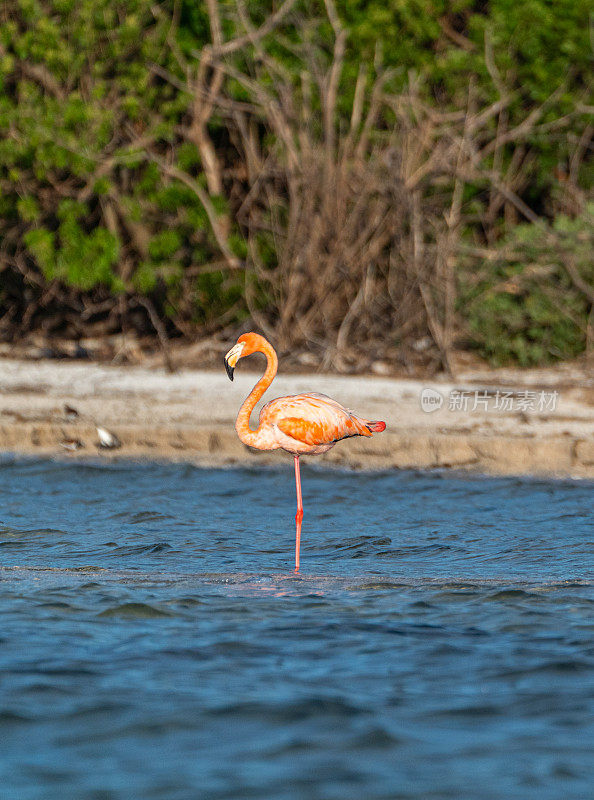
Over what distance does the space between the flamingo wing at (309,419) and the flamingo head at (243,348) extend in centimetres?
36

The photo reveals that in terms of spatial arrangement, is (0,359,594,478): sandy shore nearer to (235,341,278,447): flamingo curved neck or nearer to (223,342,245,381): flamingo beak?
(235,341,278,447): flamingo curved neck

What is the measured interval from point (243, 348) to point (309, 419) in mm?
595

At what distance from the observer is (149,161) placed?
508 inches

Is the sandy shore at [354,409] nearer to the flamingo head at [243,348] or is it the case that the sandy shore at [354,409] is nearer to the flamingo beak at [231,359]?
the flamingo head at [243,348]

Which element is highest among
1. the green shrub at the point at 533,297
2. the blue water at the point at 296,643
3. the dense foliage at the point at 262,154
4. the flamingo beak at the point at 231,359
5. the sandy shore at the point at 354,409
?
the dense foliage at the point at 262,154

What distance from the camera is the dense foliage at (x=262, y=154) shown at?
471 inches

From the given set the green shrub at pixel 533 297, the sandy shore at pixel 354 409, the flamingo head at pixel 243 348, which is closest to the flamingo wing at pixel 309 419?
the flamingo head at pixel 243 348

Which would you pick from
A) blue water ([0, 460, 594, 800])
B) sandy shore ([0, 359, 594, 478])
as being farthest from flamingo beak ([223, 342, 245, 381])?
sandy shore ([0, 359, 594, 478])

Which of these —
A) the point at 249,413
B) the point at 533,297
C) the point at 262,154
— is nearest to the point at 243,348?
the point at 249,413

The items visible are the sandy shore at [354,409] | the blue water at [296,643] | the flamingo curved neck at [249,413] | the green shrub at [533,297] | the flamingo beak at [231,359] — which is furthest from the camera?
the green shrub at [533,297]

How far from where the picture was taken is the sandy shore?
8242 mm

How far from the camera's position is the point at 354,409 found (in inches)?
368

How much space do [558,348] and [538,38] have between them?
3089 millimetres

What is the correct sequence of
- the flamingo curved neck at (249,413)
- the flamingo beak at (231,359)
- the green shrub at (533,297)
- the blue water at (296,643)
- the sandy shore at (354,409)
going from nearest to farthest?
the blue water at (296,643)
the flamingo beak at (231,359)
the flamingo curved neck at (249,413)
the sandy shore at (354,409)
the green shrub at (533,297)
